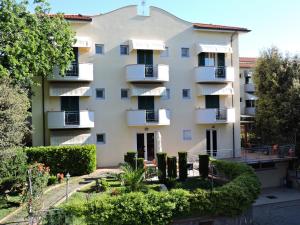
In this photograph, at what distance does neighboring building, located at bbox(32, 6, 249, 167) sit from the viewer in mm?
29531

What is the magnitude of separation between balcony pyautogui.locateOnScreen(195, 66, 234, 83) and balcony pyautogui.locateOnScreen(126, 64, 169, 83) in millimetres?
3497

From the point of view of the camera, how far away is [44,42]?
957 inches

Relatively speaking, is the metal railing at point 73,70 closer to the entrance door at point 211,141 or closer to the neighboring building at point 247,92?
the entrance door at point 211,141

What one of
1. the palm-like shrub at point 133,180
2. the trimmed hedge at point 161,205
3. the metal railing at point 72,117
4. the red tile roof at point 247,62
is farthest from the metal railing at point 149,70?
the red tile roof at point 247,62

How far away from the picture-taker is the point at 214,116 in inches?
1310

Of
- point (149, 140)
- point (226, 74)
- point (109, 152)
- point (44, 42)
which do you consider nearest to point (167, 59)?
point (226, 74)

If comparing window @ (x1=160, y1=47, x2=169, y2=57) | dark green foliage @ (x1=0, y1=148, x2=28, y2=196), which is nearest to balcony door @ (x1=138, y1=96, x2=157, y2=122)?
window @ (x1=160, y1=47, x2=169, y2=57)

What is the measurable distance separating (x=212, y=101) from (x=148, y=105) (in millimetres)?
6858

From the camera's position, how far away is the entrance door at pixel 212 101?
34250 mm

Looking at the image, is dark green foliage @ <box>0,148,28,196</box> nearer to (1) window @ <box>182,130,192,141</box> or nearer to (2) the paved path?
(2) the paved path

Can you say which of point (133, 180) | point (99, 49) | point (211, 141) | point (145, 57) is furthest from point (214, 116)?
point (133, 180)

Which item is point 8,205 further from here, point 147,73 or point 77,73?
point 147,73

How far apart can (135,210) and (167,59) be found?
20976 millimetres

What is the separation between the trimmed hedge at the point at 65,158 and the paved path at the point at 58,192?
93 centimetres
